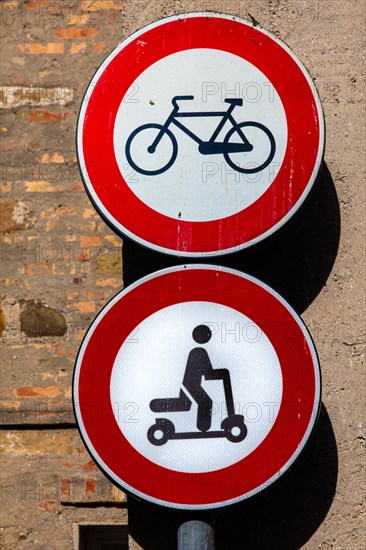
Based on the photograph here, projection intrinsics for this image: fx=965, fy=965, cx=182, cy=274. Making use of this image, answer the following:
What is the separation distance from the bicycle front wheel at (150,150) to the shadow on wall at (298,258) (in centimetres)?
25

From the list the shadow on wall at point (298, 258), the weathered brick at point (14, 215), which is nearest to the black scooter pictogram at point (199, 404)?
the shadow on wall at point (298, 258)

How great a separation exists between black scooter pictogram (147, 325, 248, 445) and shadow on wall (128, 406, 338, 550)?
0.97 ft

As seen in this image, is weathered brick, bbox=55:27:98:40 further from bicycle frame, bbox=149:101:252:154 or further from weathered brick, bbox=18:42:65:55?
bicycle frame, bbox=149:101:252:154

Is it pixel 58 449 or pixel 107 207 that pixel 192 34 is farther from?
pixel 58 449

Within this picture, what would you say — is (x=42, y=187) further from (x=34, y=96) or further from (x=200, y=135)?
(x=200, y=135)

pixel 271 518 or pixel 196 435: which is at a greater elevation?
pixel 196 435

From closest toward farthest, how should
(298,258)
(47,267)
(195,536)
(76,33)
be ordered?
(195,536), (298,258), (47,267), (76,33)

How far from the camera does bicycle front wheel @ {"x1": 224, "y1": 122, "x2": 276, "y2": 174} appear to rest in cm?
249

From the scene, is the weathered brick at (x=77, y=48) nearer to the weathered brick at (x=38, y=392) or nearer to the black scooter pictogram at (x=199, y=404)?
the weathered brick at (x=38, y=392)

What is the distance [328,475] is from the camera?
2561 mm

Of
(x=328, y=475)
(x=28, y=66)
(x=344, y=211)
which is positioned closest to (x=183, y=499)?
A: (x=328, y=475)

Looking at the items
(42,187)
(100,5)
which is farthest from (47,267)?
(100,5)

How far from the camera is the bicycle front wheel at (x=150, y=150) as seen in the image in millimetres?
2510

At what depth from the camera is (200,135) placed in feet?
8.29
